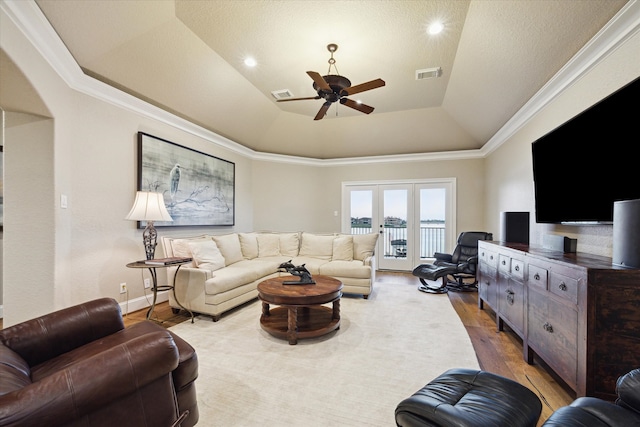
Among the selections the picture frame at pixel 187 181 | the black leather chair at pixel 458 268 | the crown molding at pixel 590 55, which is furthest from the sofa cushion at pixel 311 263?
the crown molding at pixel 590 55

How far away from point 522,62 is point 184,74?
389 centimetres

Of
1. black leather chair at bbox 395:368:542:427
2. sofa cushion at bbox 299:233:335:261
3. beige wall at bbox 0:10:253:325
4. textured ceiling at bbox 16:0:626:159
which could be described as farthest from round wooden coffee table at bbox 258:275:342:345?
textured ceiling at bbox 16:0:626:159

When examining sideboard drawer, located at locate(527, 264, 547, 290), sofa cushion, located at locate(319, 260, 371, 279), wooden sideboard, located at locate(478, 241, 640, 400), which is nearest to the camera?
wooden sideboard, located at locate(478, 241, 640, 400)

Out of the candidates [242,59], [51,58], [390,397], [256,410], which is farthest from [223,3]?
[390,397]

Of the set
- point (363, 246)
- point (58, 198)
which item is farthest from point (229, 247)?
point (363, 246)

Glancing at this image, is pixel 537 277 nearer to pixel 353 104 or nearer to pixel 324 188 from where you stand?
pixel 353 104

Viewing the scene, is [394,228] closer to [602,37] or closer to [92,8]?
[602,37]

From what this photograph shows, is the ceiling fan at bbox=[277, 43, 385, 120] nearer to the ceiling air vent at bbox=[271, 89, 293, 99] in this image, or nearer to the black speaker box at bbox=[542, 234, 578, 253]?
the ceiling air vent at bbox=[271, 89, 293, 99]

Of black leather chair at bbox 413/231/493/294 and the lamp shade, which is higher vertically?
the lamp shade

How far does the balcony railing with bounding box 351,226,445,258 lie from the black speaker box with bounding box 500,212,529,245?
8.70ft

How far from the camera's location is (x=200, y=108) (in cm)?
414

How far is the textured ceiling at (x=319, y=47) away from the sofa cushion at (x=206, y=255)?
202 centimetres

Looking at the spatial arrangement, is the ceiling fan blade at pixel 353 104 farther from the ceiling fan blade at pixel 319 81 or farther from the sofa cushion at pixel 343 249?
the sofa cushion at pixel 343 249

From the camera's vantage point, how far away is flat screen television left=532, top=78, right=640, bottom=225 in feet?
5.74
